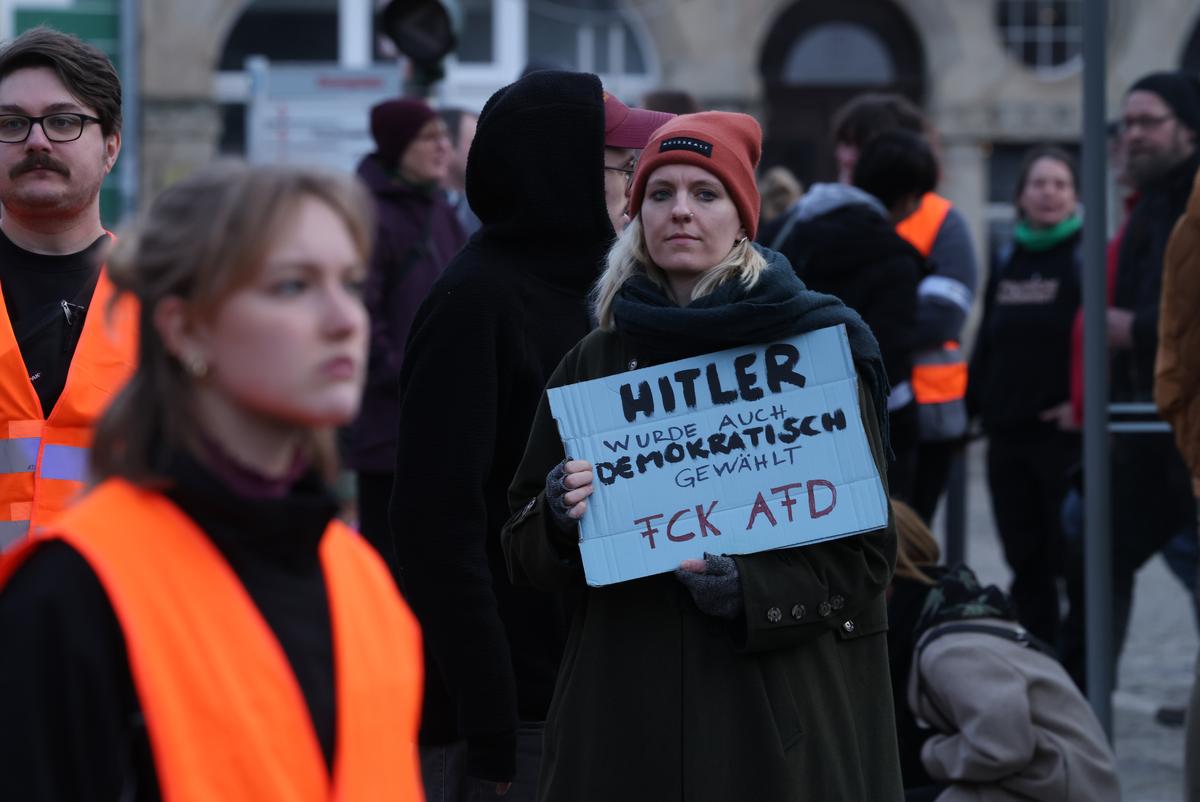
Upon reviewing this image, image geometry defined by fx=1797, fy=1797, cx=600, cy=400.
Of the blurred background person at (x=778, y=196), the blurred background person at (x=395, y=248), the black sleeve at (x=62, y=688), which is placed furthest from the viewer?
the blurred background person at (x=778, y=196)

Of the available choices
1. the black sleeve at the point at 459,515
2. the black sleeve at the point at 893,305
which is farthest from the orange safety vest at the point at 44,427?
the black sleeve at the point at 893,305

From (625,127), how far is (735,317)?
726 millimetres

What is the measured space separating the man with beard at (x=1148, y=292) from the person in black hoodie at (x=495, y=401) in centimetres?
290

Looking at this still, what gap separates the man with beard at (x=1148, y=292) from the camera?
595 centimetres

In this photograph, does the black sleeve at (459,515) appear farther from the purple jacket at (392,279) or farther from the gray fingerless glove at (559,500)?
the purple jacket at (392,279)

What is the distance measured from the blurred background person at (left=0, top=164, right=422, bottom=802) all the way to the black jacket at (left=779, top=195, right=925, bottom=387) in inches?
156

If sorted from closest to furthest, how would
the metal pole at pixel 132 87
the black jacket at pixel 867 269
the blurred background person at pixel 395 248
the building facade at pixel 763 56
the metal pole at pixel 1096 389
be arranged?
the metal pole at pixel 1096 389, the black jacket at pixel 867 269, the blurred background person at pixel 395 248, the metal pole at pixel 132 87, the building facade at pixel 763 56

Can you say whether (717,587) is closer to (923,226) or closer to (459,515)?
(459,515)

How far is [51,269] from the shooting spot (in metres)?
3.49

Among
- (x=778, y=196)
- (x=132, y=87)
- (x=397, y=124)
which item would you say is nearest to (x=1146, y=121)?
(x=778, y=196)

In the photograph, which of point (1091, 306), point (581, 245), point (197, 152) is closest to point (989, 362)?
point (1091, 306)

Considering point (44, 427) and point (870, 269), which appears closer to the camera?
point (44, 427)

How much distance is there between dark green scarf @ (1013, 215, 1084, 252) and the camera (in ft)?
24.4

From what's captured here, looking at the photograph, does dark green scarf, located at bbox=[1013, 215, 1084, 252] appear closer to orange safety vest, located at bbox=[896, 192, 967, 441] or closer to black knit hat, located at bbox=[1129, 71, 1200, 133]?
orange safety vest, located at bbox=[896, 192, 967, 441]
